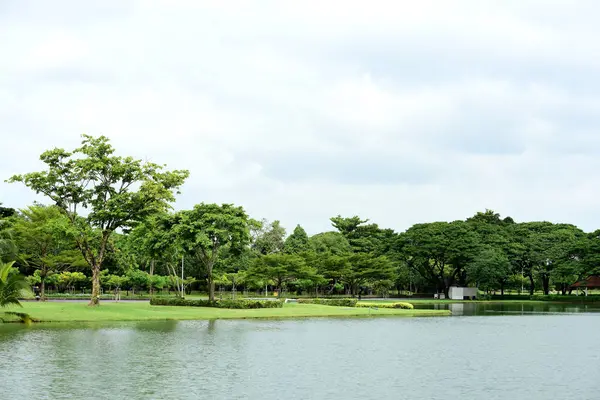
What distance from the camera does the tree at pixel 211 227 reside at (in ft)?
207

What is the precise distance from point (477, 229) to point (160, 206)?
258 feet

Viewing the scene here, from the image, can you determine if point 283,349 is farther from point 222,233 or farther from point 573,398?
point 222,233

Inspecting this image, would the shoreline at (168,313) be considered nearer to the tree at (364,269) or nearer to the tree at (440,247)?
the tree at (364,269)

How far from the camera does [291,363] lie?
30.6 meters

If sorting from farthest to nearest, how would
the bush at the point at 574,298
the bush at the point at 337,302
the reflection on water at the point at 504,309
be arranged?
the bush at the point at 574,298, the bush at the point at 337,302, the reflection on water at the point at 504,309

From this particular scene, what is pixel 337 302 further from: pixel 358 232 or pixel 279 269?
pixel 358 232

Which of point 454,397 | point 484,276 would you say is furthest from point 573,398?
point 484,276

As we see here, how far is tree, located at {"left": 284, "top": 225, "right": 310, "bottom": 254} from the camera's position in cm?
13188

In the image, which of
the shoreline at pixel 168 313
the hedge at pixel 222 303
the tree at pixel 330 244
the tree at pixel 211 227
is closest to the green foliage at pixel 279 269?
the shoreline at pixel 168 313

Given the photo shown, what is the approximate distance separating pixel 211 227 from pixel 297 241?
7148 cm

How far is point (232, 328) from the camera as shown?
1861 inches

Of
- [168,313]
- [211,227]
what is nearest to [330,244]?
[211,227]

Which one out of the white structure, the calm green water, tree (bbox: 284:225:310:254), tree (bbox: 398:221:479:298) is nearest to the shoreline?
the calm green water

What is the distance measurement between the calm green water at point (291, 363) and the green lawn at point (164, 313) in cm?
532
